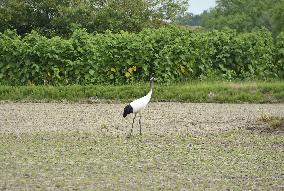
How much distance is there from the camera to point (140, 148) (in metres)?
12.0

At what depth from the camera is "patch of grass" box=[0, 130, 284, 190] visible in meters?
9.15

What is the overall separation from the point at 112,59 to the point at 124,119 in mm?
4931

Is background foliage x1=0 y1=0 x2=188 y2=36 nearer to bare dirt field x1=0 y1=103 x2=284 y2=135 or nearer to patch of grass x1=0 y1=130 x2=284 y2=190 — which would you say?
bare dirt field x1=0 y1=103 x2=284 y2=135

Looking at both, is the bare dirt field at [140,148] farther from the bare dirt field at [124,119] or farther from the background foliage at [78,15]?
the background foliage at [78,15]

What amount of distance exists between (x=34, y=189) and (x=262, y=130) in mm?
6602

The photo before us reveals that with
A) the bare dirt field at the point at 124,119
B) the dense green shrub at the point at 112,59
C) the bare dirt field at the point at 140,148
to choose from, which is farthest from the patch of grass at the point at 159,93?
the dense green shrub at the point at 112,59

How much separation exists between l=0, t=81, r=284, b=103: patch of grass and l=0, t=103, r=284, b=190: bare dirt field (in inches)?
25.1

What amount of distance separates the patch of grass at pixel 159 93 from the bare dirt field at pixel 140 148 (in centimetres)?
64

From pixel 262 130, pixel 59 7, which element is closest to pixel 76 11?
pixel 59 7

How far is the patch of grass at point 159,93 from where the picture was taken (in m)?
18.7

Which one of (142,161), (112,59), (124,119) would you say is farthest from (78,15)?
(142,161)

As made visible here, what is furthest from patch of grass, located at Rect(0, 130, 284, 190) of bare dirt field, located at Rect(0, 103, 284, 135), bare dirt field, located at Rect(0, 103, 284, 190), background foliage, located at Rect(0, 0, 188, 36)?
Answer: background foliage, located at Rect(0, 0, 188, 36)

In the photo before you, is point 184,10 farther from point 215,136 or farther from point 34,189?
point 34,189

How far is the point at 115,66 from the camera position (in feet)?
66.9
